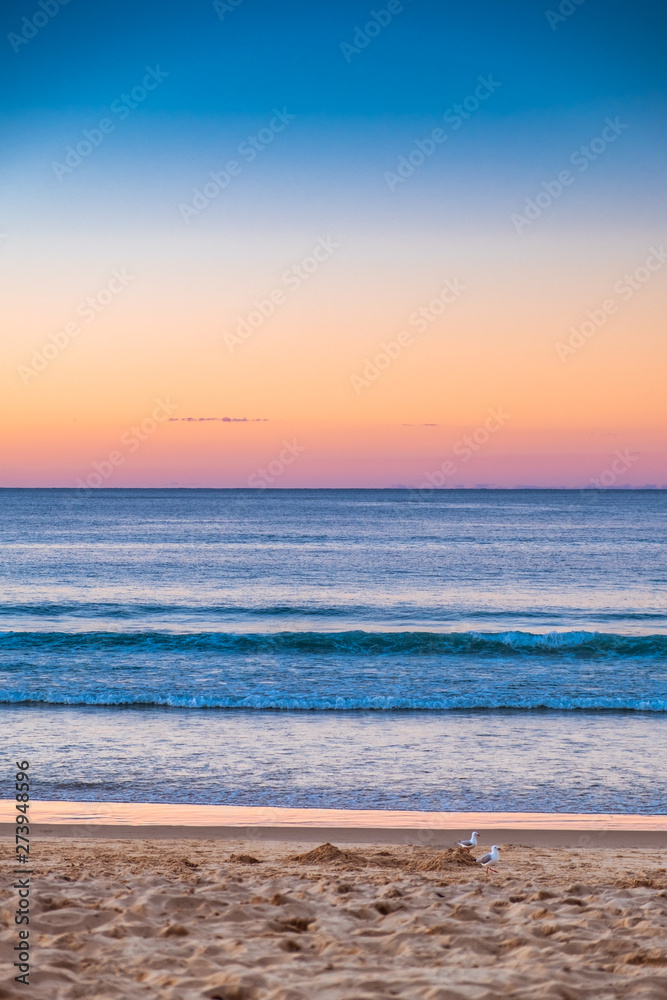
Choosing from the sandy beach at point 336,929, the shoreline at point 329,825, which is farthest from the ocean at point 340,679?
the sandy beach at point 336,929

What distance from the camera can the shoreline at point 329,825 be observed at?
31.5ft

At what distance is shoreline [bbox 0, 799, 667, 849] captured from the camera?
9.60m

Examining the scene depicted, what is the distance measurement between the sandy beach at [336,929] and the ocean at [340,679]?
326 cm

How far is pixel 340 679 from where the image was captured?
20047 mm

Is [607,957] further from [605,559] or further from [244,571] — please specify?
[605,559]

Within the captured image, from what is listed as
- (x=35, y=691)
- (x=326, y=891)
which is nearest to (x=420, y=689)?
(x=35, y=691)

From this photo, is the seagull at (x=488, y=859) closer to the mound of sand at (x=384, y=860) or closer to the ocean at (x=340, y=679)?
the mound of sand at (x=384, y=860)

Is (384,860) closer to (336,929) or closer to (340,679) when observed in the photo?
(336,929)

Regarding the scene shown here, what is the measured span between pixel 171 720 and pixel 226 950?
35.1 ft

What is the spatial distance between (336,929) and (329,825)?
4351 millimetres

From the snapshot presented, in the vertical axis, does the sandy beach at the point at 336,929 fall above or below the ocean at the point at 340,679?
below

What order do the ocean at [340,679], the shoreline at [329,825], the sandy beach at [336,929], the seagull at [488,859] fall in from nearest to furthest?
the sandy beach at [336,929] → the seagull at [488,859] → the shoreline at [329,825] → the ocean at [340,679]

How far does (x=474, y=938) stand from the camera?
222 inches

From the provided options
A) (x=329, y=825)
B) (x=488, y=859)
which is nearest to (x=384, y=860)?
(x=488, y=859)
